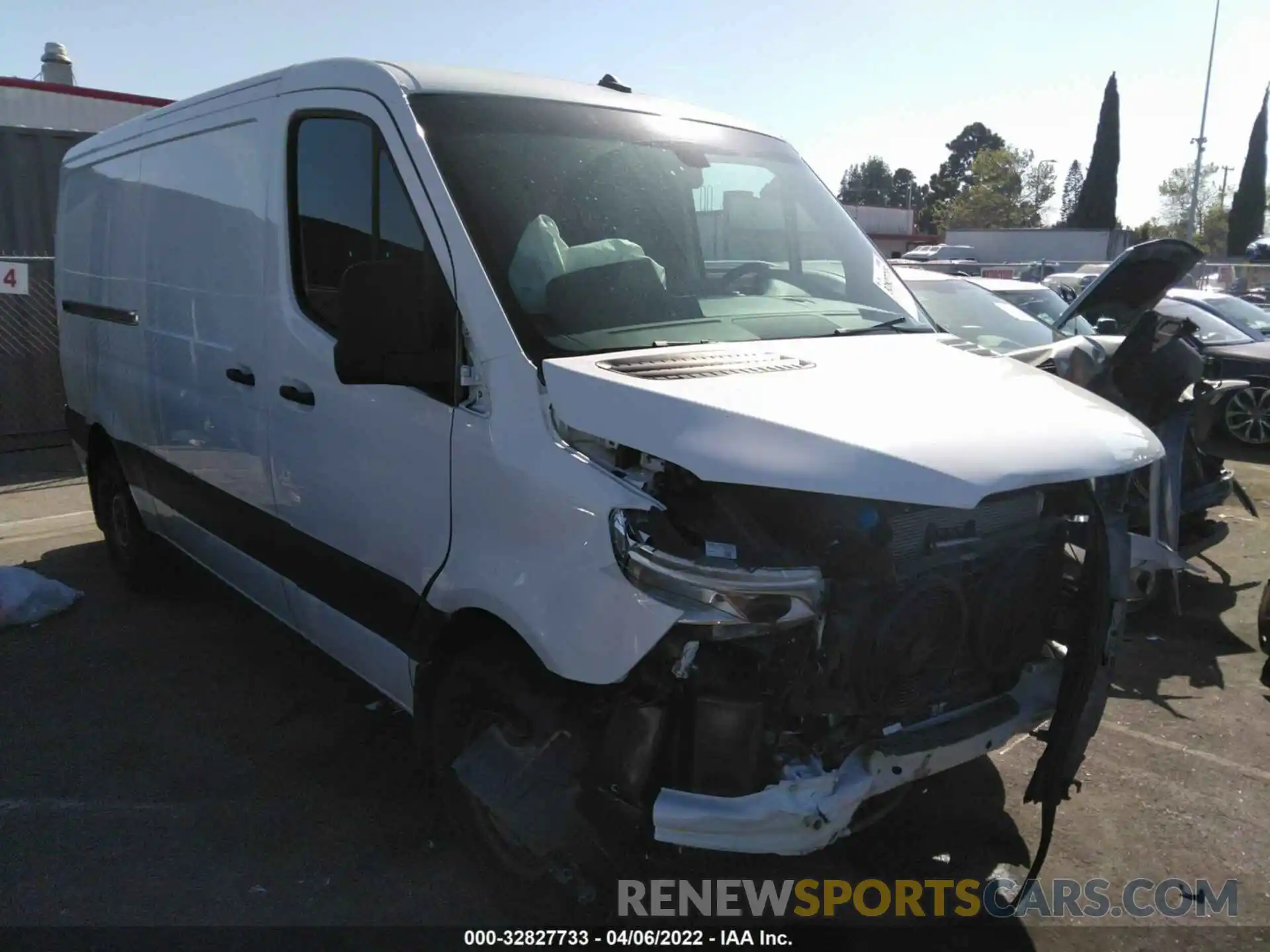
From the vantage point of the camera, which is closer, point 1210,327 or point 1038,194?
point 1210,327

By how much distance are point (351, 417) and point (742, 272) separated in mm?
1423

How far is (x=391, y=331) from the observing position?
2.71 m

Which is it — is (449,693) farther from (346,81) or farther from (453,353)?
(346,81)

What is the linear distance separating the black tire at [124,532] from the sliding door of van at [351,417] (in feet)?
7.72

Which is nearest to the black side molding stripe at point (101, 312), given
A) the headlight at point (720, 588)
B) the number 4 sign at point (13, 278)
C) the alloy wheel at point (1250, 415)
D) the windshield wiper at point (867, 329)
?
the windshield wiper at point (867, 329)

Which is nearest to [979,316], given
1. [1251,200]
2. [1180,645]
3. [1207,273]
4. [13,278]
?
[1180,645]

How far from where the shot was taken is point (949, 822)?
353 centimetres

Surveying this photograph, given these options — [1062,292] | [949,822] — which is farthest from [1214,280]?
[949,822]

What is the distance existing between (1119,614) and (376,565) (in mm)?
2282

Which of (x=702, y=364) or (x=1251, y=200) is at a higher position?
(x=1251, y=200)

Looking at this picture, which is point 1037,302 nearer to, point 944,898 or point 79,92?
point 944,898

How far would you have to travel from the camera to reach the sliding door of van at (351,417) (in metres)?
2.90

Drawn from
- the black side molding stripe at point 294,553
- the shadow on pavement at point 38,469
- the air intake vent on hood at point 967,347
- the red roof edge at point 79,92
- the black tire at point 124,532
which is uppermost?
the red roof edge at point 79,92

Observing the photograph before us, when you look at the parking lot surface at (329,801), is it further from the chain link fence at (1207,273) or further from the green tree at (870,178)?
the green tree at (870,178)
